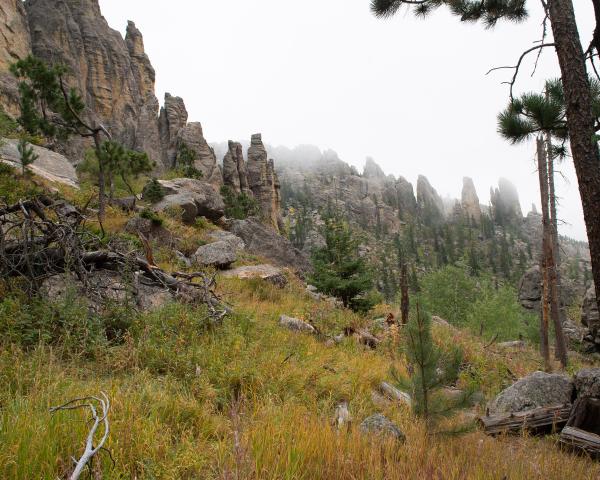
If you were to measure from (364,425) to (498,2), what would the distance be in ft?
21.5

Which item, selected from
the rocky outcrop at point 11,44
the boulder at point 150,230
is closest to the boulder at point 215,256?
the boulder at point 150,230

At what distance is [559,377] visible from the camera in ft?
19.8

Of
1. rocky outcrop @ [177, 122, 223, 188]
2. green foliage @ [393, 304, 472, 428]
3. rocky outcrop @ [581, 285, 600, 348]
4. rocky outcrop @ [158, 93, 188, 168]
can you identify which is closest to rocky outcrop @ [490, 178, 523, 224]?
rocky outcrop @ [177, 122, 223, 188]

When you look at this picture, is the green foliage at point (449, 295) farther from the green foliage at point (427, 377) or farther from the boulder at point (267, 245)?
the green foliage at point (427, 377)

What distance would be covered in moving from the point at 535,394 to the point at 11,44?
61781 millimetres

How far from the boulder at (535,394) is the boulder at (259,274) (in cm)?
826

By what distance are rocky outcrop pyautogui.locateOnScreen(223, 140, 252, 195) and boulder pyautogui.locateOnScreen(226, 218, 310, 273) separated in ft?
128

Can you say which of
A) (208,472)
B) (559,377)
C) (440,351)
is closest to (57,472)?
(208,472)

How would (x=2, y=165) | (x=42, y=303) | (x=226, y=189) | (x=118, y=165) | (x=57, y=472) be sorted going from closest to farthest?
(x=57, y=472)
(x=42, y=303)
(x=2, y=165)
(x=118, y=165)
(x=226, y=189)

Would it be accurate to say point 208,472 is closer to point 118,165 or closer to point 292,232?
point 118,165

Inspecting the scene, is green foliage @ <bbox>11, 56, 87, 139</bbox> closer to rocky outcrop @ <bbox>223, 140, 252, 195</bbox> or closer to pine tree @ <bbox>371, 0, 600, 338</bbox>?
pine tree @ <bbox>371, 0, 600, 338</bbox>

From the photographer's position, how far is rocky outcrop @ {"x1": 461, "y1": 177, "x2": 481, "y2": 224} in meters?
150

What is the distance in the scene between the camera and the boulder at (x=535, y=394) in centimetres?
562

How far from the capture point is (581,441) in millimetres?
4273
